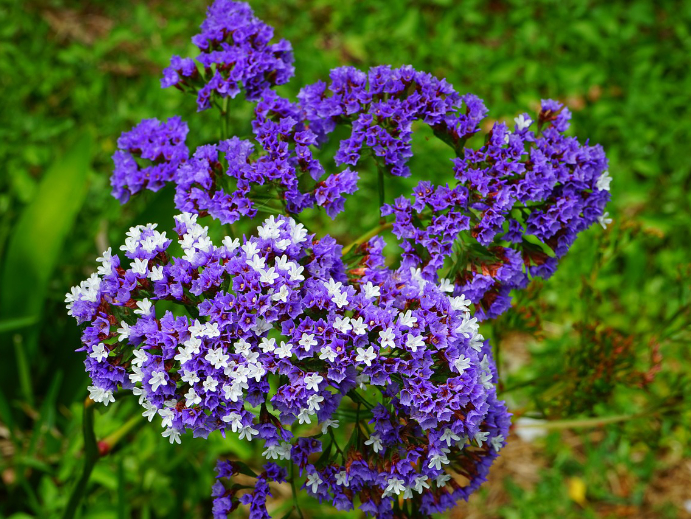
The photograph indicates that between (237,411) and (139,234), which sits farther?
(139,234)

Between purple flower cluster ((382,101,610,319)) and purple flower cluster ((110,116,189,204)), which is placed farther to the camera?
purple flower cluster ((110,116,189,204))

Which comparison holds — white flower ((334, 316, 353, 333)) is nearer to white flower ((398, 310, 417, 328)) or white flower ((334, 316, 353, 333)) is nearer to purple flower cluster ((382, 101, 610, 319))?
white flower ((398, 310, 417, 328))

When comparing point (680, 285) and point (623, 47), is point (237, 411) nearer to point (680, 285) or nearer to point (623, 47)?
point (680, 285)

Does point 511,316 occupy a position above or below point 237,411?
above

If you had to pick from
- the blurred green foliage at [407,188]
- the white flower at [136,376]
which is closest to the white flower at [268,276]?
the white flower at [136,376]

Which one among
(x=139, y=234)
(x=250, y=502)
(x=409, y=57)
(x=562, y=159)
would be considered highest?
(x=409, y=57)

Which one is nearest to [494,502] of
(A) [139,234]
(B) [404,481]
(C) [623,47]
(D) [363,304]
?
(B) [404,481]

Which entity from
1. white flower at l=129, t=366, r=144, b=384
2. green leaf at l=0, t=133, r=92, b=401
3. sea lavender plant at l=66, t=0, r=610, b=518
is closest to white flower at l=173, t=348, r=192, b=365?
sea lavender plant at l=66, t=0, r=610, b=518
